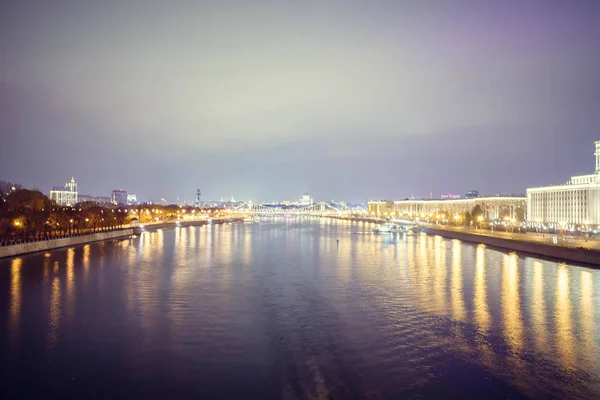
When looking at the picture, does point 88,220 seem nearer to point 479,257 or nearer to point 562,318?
point 479,257

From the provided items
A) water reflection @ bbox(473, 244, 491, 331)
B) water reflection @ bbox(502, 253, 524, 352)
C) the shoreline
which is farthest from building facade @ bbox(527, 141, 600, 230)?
→ the shoreline

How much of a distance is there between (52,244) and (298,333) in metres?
24.0

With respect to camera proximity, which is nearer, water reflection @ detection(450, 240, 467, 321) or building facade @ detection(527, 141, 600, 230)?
water reflection @ detection(450, 240, 467, 321)

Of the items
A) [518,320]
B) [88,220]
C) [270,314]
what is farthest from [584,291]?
[88,220]

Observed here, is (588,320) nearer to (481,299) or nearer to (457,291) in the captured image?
(481,299)

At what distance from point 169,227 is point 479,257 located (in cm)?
4549

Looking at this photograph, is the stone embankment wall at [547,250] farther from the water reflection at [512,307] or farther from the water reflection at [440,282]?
the water reflection at [440,282]

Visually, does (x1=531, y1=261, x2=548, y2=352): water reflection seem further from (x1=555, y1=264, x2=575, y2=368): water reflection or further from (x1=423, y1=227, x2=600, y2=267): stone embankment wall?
(x1=423, y1=227, x2=600, y2=267): stone embankment wall

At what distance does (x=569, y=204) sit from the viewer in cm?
5928

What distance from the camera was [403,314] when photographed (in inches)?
513

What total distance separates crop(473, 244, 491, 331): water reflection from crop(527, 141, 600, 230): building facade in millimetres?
31037

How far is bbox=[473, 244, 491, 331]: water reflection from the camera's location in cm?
1236

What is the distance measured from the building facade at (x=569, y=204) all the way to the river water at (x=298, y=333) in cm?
3799

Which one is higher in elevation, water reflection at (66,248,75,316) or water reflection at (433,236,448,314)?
water reflection at (66,248,75,316)
